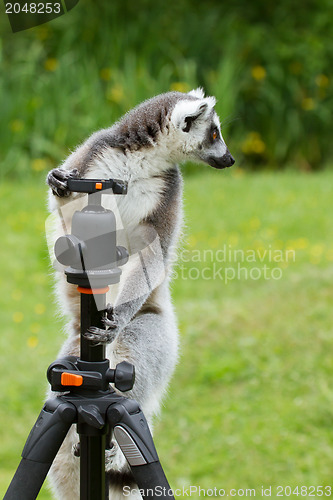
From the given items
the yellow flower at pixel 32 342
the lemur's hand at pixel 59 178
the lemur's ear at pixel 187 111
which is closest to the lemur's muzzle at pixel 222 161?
the lemur's ear at pixel 187 111

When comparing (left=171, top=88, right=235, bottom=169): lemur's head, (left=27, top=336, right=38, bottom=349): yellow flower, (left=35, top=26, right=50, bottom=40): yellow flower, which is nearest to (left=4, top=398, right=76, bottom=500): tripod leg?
(left=171, top=88, right=235, bottom=169): lemur's head

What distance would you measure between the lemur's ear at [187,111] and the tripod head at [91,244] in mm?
705

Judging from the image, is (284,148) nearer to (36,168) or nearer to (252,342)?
(36,168)

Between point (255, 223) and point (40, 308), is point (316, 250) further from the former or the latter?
point (40, 308)

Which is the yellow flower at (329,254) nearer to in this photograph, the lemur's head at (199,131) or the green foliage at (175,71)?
the green foliage at (175,71)

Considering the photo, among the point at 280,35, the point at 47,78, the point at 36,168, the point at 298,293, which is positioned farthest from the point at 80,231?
the point at 280,35

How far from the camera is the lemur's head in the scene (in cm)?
184

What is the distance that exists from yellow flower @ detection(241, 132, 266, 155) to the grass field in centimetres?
174

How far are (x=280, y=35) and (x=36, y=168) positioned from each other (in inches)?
156

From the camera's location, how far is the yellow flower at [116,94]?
6520 millimetres

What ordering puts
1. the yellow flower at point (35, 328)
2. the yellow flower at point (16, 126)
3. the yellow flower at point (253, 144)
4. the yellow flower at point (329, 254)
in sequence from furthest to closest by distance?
the yellow flower at point (253, 144) → the yellow flower at point (16, 126) → the yellow flower at point (329, 254) → the yellow flower at point (35, 328)

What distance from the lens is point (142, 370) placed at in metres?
1.91

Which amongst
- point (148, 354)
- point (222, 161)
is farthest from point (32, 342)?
point (222, 161)

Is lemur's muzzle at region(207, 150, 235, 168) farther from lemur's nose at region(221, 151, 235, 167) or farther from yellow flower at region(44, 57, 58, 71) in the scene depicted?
yellow flower at region(44, 57, 58, 71)
